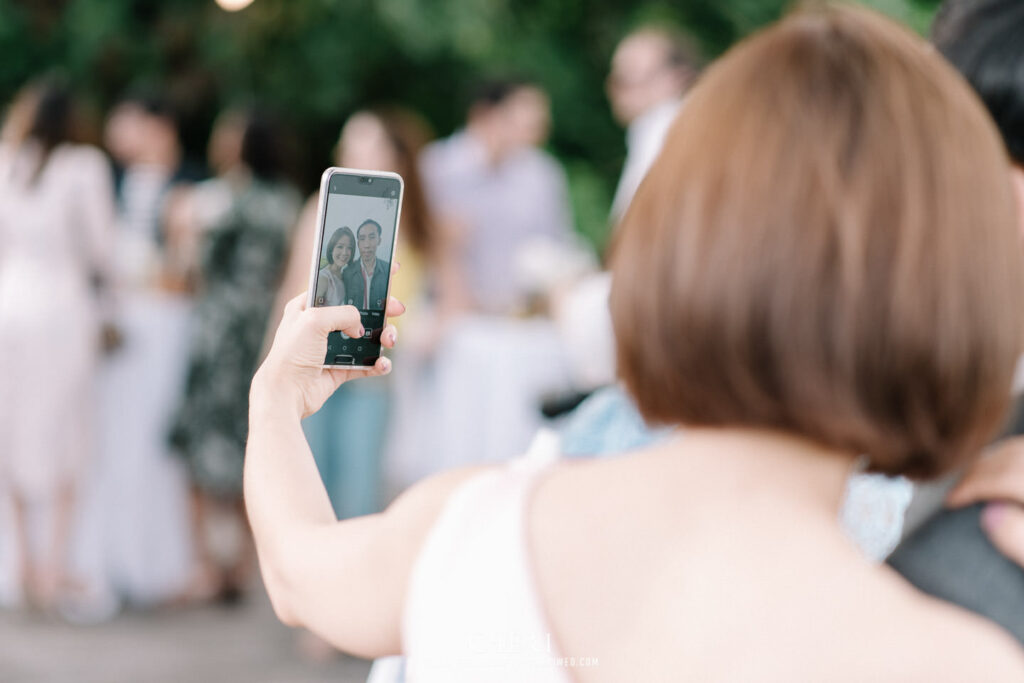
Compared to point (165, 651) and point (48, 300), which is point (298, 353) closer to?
point (165, 651)

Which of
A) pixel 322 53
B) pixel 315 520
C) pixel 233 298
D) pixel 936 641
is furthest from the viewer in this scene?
pixel 322 53

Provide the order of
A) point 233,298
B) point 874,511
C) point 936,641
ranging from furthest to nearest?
point 233,298
point 874,511
point 936,641

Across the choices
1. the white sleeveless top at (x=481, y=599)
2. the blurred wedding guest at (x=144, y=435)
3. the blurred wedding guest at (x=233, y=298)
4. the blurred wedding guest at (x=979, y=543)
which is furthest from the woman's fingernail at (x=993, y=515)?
the blurred wedding guest at (x=144, y=435)

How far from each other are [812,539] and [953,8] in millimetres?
730

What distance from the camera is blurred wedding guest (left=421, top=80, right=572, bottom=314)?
15.8 feet

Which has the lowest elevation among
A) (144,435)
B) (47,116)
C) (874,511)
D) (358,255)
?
(144,435)

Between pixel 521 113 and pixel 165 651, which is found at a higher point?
pixel 521 113

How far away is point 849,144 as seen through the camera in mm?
665

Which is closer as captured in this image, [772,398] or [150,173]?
[772,398]

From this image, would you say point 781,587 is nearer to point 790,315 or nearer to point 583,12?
point 790,315

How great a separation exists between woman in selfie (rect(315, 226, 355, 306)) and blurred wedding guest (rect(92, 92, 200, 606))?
3149 mm

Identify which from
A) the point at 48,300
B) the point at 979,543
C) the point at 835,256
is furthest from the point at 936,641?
the point at 48,300

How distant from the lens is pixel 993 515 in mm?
726

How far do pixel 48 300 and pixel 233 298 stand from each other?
26.0 inches
